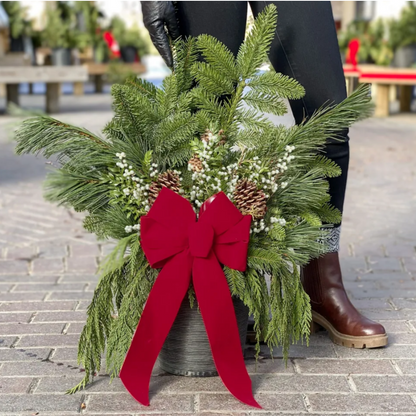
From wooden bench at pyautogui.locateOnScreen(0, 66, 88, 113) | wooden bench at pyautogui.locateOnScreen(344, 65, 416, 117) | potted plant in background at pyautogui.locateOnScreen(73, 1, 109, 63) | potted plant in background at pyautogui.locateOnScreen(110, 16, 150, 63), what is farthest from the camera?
potted plant in background at pyautogui.locateOnScreen(110, 16, 150, 63)

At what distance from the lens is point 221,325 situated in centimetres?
211

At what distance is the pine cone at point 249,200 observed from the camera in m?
2.10

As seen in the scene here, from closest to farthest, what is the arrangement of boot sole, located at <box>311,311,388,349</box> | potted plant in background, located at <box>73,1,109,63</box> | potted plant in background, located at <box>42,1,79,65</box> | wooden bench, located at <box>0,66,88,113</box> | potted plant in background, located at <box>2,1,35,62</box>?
1. boot sole, located at <box>311,311,388,349</box>
2. wooden bench, located at <box>0,66,88,113</box>
3. potted plant in background, located at <box>2,1,35,62</box>
4. potted plant in background, located at <box>42,1,79,65</box>
5. potted plant in background, located at <box>73,1,109,63</box>

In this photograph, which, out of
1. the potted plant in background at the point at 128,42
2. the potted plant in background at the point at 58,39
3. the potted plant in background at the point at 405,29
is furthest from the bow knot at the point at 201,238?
the potted plant in background at the point at 128,42

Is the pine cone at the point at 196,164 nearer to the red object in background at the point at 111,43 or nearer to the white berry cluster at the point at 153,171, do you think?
the white berry cluster at the point at 153,171

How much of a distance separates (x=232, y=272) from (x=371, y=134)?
8046mm

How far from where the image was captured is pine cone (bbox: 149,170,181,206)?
2105 millimetres

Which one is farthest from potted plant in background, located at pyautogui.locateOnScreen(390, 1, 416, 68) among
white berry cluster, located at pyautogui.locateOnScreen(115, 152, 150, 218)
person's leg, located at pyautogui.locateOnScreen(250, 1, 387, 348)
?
white berry cluster, located at pyautogui.locateOnScreen(115, 152, 150, 218)

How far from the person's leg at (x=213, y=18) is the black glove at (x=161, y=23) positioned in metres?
0.07

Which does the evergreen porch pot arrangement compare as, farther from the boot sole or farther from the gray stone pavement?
the boot sole

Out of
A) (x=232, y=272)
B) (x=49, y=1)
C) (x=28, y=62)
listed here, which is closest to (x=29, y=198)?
(x=232, y=272)

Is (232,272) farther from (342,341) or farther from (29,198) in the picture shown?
(29,198)

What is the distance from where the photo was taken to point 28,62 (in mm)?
13477

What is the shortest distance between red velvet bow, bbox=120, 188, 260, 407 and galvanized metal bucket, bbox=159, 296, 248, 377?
87 mm
